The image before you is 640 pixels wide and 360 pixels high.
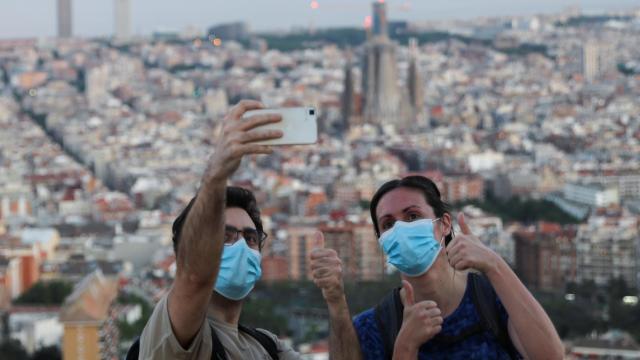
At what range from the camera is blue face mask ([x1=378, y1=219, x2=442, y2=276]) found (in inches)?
103

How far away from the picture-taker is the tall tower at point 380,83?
52.1 m

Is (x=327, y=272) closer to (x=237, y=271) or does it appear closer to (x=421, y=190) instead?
(x=237, y=271)

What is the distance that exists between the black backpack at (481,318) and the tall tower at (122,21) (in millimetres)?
73751

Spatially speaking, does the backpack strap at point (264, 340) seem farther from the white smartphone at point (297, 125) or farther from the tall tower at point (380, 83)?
the tall tower at point (380, 83)

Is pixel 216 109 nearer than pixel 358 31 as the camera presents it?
Yes

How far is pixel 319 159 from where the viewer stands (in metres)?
41.9

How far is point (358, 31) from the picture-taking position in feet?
238

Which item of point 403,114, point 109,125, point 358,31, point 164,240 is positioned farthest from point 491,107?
point 164,240

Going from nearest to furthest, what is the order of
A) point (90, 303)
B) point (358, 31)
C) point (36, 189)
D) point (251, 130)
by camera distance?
1. point (251, 130)
2. point (90, 303)
3. point (36, 189)
4. point (358, 31)

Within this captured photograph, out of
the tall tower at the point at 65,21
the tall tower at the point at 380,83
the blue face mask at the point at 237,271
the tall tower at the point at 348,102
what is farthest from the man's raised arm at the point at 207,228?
the tall tower at the point at 65,21

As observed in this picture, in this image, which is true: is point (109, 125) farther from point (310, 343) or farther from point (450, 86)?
point (310, 343)

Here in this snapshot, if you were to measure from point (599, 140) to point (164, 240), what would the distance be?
18.6 m

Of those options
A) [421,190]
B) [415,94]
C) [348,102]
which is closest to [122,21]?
[415,94]

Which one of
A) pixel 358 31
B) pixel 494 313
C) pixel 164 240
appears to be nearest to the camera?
pixel 494 313
